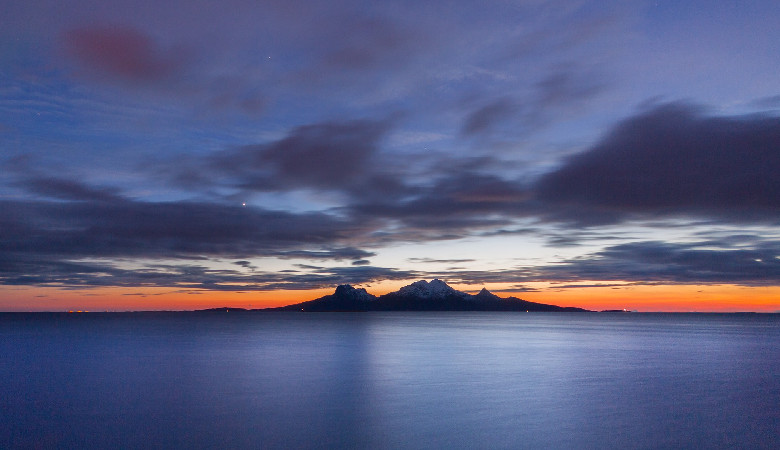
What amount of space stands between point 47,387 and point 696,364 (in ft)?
167

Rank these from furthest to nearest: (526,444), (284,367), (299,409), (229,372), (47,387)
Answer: (284,367) → (229,372) → (47,387) → (299,409) → (526,444)

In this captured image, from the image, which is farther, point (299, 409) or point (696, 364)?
point (696, 364)

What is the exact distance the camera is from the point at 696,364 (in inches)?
1909

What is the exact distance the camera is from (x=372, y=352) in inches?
2329

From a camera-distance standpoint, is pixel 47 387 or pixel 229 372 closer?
pixel 47 387

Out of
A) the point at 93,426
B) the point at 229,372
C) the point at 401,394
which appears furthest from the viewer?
the point at 229,372

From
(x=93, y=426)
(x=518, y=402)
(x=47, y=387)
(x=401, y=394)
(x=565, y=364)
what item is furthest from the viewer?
(x=565, y=364)

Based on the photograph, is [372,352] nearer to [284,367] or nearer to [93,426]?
[284,367]

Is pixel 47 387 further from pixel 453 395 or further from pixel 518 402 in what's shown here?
pixel 518 402

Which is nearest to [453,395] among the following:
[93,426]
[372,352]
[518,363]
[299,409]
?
[299,409]

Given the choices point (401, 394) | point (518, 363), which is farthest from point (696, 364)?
point (401, 394)

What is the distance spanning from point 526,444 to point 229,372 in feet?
87.0

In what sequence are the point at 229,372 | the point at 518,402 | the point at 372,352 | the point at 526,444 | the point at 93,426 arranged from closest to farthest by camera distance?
1. the point at 526,444
2. the point at 93,426
3. the point at 518,402
4. the point at 229,372
5. the point at 372,352

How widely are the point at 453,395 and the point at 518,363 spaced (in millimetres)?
20454
